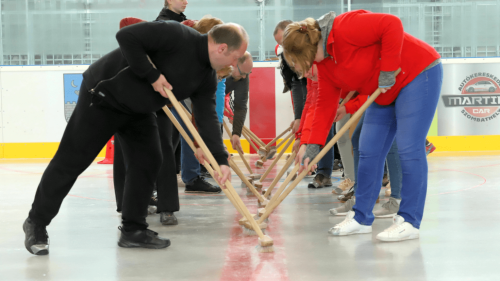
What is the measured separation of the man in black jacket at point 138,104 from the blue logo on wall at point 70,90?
17.4 feet

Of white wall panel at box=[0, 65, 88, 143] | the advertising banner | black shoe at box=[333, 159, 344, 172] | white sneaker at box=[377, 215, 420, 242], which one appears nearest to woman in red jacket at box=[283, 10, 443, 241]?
white sneaker at box=[377, 215, 420, 242]

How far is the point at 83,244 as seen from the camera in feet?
8.55

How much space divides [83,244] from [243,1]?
6.42m

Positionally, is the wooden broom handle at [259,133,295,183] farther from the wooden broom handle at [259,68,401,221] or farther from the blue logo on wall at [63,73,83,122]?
the blue logo on wall at [63,73,83,122]

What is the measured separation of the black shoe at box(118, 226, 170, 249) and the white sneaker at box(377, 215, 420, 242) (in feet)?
3.59

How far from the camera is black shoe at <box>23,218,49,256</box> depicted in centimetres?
238

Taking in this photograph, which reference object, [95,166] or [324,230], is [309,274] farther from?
[95,166]

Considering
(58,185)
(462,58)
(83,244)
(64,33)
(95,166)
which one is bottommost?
(95,166)

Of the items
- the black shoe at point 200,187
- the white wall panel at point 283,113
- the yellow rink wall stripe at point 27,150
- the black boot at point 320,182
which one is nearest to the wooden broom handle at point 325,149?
the black shoe at point 200,187

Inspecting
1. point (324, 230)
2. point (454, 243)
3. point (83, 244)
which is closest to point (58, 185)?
point (83, 244)

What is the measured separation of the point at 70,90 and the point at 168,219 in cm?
505

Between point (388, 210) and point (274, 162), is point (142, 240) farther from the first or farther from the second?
point (274, 162)

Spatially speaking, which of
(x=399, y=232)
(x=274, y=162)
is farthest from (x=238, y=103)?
(x=399, y=232)

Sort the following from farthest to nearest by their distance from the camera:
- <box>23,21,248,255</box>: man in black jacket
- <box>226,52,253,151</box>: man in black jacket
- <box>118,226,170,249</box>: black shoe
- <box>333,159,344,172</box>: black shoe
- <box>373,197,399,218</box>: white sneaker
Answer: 1. <box>333,159,344,172</box>: black shoe
2. <box>226,52,253,151</box>: man in black jacket
3. <box>373,197,399,218</box>: white sneaker
4. <box>118,226,170,249</box>: black shoe
5. <box>23,21,248,255</box>: man in black jacket
